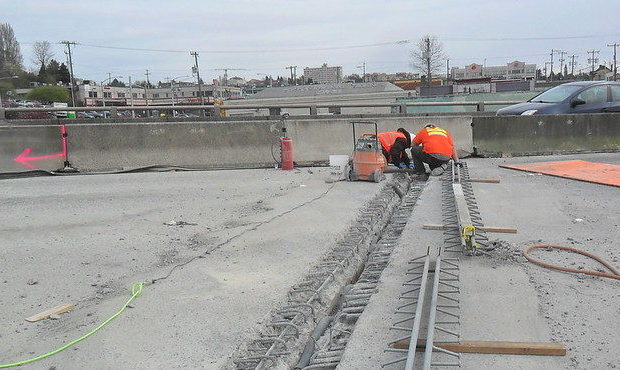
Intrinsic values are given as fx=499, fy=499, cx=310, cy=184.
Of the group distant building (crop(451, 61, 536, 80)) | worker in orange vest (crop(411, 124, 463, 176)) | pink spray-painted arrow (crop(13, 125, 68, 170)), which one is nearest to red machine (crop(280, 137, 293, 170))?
worker in orange vest (crop(411, 124, 463, 176))

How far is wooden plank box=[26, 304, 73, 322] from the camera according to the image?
12.8 feet

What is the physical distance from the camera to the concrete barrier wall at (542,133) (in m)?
12.8

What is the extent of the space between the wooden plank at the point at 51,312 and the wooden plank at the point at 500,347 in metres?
2.63

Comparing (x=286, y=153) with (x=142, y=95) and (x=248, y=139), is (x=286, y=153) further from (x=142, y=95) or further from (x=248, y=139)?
(x=142, y=95)

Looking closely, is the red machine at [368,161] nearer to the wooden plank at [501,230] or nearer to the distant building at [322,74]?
the wooden plank at [501,230]

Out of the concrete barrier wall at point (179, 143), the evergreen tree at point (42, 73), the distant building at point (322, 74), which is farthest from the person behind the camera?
the distant building at point (322, 74)

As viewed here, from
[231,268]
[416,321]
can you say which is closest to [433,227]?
[231,268]

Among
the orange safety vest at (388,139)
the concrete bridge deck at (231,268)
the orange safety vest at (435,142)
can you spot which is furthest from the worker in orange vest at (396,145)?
the concrete bridge deck at (231,268)

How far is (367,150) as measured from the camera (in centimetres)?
946

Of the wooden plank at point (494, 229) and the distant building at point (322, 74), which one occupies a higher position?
the distant building at point (322, 74)

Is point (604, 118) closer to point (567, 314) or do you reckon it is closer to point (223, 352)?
point (567, 314)

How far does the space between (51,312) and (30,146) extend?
7984mm

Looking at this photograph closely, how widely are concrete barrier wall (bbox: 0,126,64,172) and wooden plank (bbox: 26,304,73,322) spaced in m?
7.76

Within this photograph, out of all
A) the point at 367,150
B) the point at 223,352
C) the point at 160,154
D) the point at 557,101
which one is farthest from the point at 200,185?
the point at 557,101
